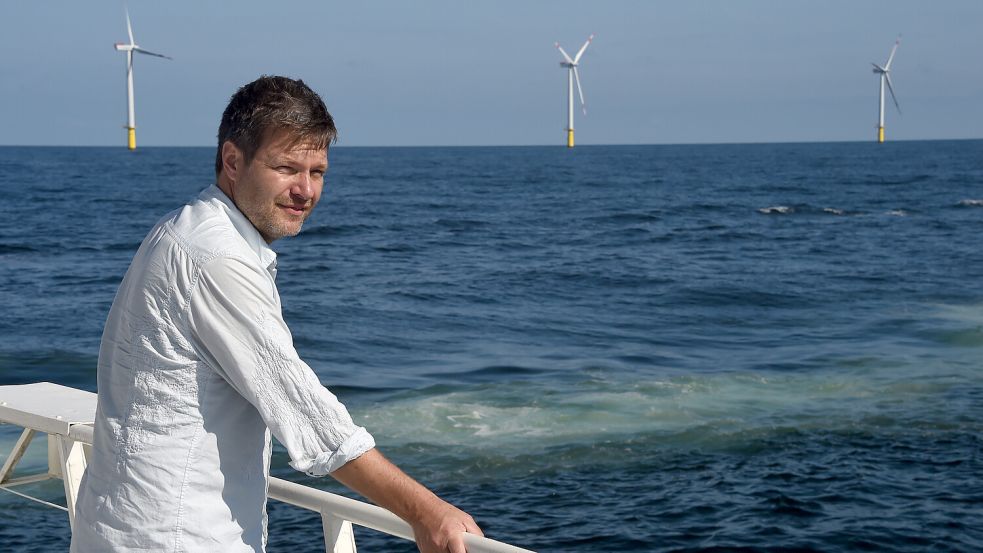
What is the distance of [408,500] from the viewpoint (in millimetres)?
2150

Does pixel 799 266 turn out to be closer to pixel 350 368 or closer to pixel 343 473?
pixel 350 368

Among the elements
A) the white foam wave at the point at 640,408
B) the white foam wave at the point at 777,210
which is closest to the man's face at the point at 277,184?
the white foam wave at the point at 640,408

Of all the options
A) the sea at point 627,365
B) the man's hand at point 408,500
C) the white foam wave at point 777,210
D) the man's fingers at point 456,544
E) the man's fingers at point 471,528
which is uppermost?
the man's hand at point 408,500

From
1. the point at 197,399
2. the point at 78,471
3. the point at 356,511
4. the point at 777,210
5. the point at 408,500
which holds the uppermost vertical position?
the point at 197,399

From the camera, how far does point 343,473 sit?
216cm

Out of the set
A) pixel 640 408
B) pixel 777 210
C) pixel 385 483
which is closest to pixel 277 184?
pixel 385 483

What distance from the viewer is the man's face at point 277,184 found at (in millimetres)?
2264

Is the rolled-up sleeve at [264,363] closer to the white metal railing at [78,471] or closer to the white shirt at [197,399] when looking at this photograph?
the white shirt at [197,399]

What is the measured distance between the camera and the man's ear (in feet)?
7.44

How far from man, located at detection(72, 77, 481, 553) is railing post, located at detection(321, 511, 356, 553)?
378mm

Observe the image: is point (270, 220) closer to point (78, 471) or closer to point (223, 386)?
point (223, 386)

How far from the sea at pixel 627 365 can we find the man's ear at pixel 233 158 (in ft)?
23.2

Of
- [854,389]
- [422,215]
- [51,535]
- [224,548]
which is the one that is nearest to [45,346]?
[51,535]

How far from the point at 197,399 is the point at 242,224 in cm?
36
